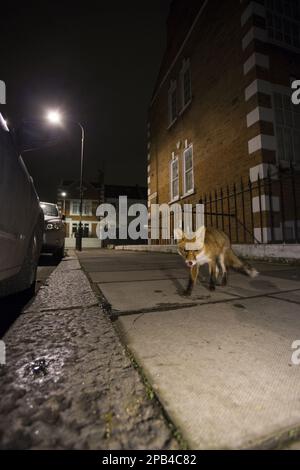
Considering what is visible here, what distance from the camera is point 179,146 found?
11469 mm

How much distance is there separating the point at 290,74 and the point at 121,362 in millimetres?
9847

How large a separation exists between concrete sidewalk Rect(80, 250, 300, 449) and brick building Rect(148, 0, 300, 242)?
4010 mm

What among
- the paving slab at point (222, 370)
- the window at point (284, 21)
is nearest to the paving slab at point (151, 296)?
the paving slab at point (222, 370)

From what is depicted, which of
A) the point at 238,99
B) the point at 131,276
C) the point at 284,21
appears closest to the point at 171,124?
the point at 238,99

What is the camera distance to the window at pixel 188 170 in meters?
10.6

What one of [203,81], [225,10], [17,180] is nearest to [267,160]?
[203,81]

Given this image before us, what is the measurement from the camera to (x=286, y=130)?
24.0 feet

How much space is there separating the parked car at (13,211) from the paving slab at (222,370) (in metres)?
0.85

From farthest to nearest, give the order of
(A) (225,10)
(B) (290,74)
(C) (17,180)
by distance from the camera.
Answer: (A) (225,10) → (B) (290,74) → (C) (17,180)

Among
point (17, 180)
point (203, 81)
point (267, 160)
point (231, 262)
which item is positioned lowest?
point (231, 262)

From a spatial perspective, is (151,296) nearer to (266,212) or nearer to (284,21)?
(266,212)
